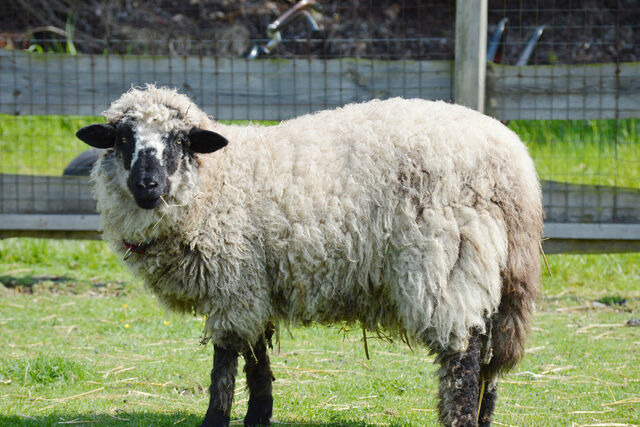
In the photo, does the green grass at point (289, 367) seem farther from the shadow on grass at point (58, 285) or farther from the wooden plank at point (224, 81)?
the wooden plank at point (224, 81)

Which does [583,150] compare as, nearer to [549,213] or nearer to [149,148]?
[549,213]

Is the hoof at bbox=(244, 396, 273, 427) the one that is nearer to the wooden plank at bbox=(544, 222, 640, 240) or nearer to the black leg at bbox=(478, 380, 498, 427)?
the black leg at bbox=(478, 380, 498, 427)

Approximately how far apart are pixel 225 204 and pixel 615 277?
5.23 metres

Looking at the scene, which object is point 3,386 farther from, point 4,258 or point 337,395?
point 4,258

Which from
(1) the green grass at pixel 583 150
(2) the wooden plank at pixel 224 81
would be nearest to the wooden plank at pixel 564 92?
(2) the wooden plank at pixel 224 81

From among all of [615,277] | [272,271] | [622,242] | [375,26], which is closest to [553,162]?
[615,277]

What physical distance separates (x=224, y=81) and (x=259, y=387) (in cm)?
346

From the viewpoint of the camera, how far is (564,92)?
21.4 feet

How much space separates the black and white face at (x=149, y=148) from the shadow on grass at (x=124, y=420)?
125cm

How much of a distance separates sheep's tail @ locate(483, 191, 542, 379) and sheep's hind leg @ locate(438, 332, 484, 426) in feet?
0.72

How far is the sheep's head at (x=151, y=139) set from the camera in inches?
149

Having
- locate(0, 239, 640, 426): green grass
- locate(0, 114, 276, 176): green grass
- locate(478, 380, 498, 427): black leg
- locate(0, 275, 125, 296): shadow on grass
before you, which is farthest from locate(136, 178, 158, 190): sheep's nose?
locate(0, 114, 276, 176): green grass

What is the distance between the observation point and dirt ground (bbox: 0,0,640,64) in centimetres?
1213

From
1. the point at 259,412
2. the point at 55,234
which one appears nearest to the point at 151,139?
the point at 259,412
